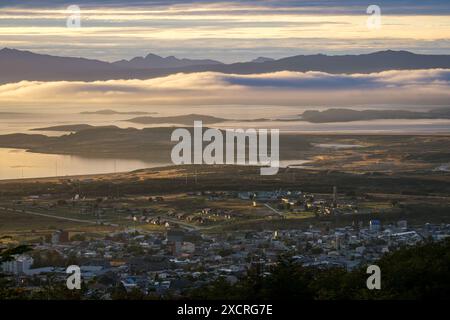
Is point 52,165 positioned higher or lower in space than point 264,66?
lower

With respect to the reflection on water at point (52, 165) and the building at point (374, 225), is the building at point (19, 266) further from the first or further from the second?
the reflection on water at point (52, 165)

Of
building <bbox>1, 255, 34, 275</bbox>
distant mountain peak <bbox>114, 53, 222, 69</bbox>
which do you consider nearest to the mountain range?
distant mountain peak <bbox>114, 53, 222, 69</bbox>

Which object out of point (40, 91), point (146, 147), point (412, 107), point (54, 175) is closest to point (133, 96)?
point (40, 91)

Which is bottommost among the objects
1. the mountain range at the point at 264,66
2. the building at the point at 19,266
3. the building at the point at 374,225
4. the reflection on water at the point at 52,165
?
the reflection on water at the point at 52,165

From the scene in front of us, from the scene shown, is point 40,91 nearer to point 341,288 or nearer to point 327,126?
point 327,126

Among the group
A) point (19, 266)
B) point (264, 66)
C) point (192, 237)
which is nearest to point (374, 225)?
point (192, 237)

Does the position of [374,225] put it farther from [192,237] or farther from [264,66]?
[264,66]

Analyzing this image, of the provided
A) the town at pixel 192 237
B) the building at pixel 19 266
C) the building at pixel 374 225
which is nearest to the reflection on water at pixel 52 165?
the town at pixel 192 237

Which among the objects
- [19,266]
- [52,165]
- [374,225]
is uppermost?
[19,266]
